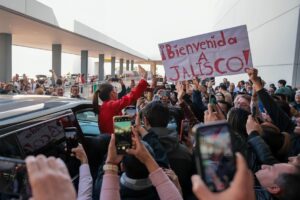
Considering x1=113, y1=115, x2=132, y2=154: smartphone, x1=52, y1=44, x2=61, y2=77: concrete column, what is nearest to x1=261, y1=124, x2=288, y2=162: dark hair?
x1=113, y1=115, x2=132, y2=154: smartphone

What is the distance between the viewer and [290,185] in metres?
1.54

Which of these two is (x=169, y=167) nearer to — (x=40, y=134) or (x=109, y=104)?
(x=40, y=134)

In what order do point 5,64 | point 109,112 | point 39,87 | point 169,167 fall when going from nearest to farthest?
point 169,167
point 109,112
point 39,87
point 5,64

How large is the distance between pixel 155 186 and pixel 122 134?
0.34 m

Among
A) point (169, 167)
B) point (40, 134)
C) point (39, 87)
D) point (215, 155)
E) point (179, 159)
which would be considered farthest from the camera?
point (39, 87)

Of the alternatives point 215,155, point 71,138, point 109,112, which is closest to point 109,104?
point 109,112

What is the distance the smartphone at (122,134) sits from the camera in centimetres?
202

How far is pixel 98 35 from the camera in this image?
91.1 ft

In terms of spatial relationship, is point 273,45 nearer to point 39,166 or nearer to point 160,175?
point 160,175

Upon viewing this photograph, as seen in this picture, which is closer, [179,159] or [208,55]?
[179,159]

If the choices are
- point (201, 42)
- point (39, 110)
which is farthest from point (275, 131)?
point (201, 42)

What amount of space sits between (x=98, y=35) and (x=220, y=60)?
22.7 m

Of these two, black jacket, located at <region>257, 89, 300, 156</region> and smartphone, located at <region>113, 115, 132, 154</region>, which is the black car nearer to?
smartphone, located at <region>113, 115, 132, 154</region>

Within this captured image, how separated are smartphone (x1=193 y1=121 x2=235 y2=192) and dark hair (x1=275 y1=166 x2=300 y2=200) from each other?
20.2 inches
